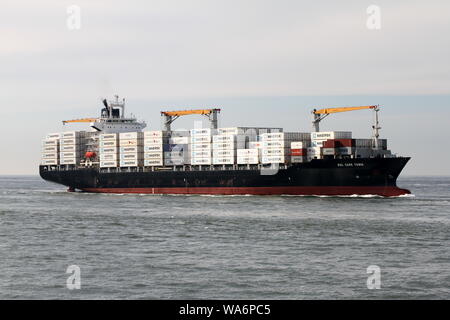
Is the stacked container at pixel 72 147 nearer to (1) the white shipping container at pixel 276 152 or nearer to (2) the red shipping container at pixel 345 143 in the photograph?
(1) the white shipping container at pixel 276 152

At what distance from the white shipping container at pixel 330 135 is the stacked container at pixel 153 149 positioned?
88.6 ft

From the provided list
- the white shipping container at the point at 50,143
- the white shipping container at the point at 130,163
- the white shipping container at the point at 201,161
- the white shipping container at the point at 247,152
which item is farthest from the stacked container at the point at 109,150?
the white shipping container at the point at 247,152

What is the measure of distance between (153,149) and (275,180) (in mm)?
26586

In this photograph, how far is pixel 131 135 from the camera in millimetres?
111750

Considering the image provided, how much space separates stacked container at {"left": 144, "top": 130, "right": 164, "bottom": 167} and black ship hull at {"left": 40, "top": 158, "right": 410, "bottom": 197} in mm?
2430

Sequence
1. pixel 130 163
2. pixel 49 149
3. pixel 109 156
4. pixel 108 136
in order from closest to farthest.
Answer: pixel 130 163 → pixel 109 156 → pixel 108 136 → pixel 49 149

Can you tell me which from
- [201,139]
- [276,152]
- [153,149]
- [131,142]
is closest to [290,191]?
[276,152]

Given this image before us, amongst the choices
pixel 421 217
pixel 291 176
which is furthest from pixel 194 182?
pixel 421 217

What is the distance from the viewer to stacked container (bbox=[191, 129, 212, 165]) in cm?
10062

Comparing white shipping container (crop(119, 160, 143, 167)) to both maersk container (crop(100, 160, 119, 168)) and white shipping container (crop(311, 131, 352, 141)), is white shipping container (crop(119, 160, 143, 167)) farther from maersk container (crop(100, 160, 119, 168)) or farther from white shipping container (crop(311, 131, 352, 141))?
white shipping container (crop(311, 131, 352, 141))

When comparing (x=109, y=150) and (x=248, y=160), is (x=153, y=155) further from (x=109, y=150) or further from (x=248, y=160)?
(x=248, y=160)

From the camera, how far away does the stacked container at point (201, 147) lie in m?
101

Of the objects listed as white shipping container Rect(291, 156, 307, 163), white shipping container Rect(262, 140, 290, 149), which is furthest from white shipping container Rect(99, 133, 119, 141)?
white shipping container Rect(291, 156, 307, 163)
